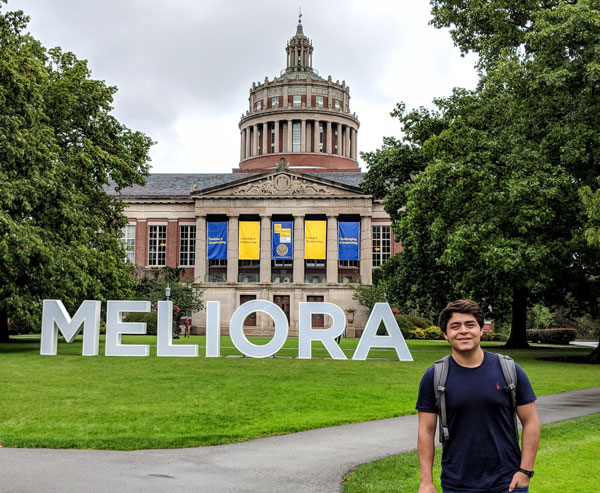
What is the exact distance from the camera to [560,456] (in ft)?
30.7

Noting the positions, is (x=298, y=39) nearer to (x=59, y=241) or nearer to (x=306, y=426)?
(x=59, y=241)

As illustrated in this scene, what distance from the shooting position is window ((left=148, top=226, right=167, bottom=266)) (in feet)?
253

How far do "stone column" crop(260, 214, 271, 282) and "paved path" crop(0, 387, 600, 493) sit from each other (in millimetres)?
62758

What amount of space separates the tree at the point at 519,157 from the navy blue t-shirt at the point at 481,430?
2118 cm

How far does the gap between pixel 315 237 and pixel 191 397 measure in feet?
190

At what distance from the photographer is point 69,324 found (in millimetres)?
26469

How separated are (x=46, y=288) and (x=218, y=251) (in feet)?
142

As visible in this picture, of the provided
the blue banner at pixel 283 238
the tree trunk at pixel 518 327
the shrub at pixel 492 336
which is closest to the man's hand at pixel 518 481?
the tree trunk at pixel 518 327

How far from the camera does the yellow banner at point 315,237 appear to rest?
72875 mm

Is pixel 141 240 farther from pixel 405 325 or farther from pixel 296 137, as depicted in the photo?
pixel 296 137

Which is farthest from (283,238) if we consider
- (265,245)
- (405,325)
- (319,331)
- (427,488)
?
(427,488)

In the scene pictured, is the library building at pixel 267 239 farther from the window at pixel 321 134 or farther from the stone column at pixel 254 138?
the window at pixel 321 134

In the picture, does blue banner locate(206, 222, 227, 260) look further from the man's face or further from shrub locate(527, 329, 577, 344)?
the man's face

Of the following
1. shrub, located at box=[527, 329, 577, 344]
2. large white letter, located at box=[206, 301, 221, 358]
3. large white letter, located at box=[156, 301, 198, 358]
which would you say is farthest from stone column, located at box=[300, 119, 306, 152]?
large white letter, located at box=[156, 301, 198, 358]
